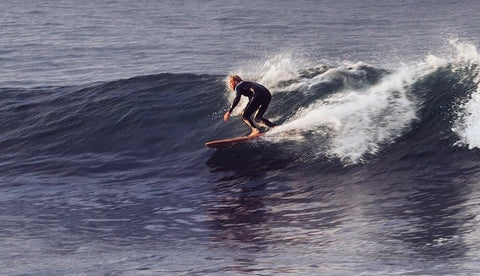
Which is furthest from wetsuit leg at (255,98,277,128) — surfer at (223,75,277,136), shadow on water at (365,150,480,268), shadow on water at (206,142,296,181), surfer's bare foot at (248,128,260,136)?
shadow on water at (365,150,480,268)

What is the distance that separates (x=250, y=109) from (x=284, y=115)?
5.36 ft

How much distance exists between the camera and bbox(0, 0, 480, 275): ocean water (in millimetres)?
11875

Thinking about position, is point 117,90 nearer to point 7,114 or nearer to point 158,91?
point 158,91

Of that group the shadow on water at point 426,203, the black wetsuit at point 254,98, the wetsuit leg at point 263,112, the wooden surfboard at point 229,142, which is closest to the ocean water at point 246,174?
the shadow on water at point 426,203

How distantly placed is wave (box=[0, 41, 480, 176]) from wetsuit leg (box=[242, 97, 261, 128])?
1.52 ft

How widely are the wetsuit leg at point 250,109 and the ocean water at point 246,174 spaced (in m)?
0.45

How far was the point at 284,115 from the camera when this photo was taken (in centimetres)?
1941

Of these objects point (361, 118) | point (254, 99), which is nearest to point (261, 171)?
point (254, 99)

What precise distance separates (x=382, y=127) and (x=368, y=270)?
24.3 ft

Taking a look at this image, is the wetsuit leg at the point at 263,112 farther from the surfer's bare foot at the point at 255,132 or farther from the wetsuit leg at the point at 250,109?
the surfer's bare foot at the point at 255,132

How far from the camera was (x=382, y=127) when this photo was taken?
17.2m

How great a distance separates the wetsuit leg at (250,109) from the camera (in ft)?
58.7

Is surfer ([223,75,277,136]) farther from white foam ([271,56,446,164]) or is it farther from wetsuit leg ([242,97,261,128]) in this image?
white foam ([271,56,446,164])

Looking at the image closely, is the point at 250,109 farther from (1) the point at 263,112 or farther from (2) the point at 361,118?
(2) the point at 361,118
